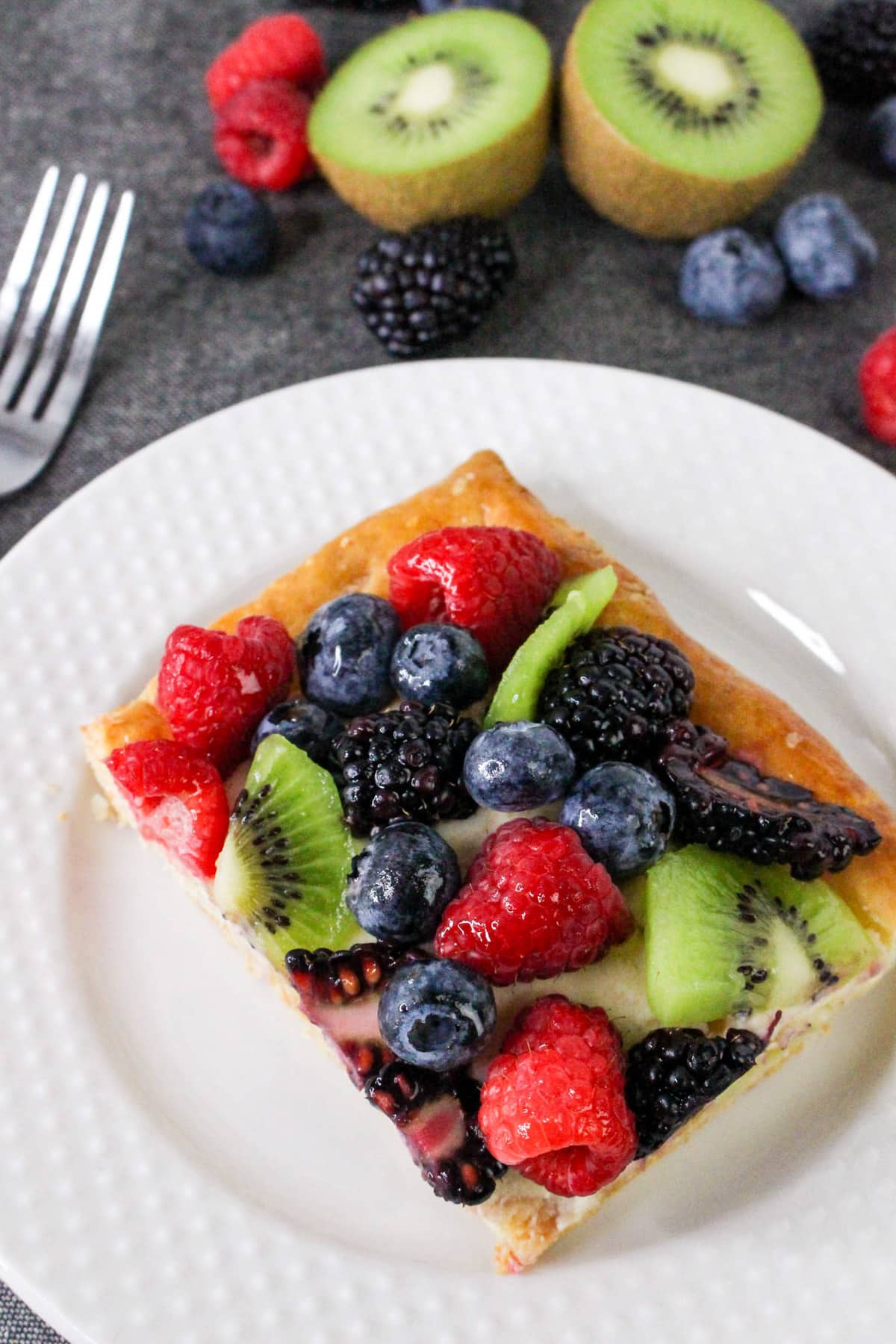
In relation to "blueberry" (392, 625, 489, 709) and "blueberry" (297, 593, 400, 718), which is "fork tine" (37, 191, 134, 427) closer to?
"blueberry" (297, 593, 400, 718)

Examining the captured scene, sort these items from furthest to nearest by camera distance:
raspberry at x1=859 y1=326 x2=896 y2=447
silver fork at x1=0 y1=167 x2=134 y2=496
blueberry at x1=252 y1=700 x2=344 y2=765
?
silver fork at x1=0 y1=167 x2=134 y2=496
raspberry at x1=859 y1=326 x2=896 y2=447
blueberry at x1=252 y1=700 x2=344 y2=765

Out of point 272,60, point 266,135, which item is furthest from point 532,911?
point 272,60

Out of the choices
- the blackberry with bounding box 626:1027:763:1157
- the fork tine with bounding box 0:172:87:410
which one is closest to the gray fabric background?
the fork tine with bounding box 0:172:87:410

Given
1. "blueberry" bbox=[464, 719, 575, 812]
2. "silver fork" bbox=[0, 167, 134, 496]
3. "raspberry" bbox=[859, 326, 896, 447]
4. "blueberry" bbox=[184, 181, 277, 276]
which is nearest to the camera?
"blueberry" bbox=[464, 719, 575, 812]

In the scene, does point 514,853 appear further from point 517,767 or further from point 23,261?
point 23,261

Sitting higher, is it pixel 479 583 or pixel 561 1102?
pixel 479 583
